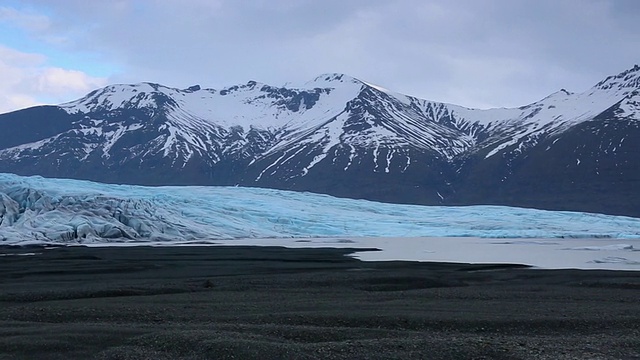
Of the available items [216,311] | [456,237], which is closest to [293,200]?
[456,237]

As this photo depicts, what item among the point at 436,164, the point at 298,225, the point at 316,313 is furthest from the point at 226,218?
the point at 436,164

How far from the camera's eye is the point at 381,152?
18425cm

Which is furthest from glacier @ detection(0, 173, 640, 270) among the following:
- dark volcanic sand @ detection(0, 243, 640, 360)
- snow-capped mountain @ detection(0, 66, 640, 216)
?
snow-capped mountain @ detection(0, 66, 640, 216)

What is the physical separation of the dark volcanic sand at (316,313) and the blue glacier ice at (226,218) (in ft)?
62.7

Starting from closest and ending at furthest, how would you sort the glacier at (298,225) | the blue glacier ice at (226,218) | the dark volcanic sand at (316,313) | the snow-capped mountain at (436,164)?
the dark volcanic sand at (316,313) → the glacier at (298,225) → the blue glacier ice at (226,218) → the snow-capped mountain at (436,164)

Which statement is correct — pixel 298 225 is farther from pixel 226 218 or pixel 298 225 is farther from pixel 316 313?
pixel 316 313

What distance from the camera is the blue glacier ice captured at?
4478cm

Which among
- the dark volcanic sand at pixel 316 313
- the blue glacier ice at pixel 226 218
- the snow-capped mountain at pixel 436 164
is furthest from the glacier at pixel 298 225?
the snow-capped mountain at pixel 436 164

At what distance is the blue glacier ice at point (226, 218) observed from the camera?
4478 cm

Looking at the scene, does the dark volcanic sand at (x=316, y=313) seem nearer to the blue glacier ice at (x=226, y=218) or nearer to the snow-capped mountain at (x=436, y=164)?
the blue glacier ice at (x=226, y=218)

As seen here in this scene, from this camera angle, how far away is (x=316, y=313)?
14.6 metres

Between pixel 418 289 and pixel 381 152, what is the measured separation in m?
165

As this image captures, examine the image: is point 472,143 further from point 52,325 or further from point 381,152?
point 52,325

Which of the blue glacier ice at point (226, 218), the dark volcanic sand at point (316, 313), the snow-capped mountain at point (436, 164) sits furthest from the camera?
the snow-capped mountain at point (436, 164)
